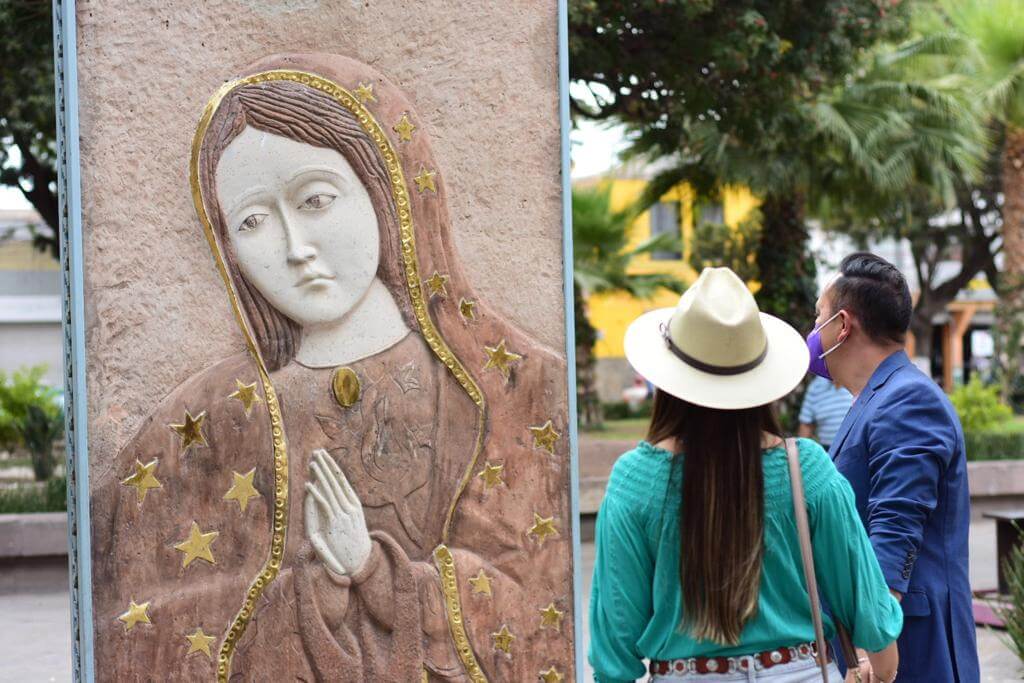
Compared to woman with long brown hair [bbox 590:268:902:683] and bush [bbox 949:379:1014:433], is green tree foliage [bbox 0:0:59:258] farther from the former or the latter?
bush [bbox 949:379:1014:433]

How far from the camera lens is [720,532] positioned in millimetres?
2664

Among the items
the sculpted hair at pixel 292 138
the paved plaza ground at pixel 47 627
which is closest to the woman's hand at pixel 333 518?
the sculpted hair at pixel 292 138

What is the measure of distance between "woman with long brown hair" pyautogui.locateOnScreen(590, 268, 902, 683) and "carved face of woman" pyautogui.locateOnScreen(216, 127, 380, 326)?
62.5 inches

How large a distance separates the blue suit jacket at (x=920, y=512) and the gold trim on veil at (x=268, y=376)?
51.0 inches

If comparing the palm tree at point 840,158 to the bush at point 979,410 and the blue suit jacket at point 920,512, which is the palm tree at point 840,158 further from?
the blue suit jacket at point 920,512

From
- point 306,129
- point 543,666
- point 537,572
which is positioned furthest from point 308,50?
point 543,666

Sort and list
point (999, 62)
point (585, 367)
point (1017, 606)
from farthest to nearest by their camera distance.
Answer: point (585, 367) → point (999, 62) → point (1017, 606)

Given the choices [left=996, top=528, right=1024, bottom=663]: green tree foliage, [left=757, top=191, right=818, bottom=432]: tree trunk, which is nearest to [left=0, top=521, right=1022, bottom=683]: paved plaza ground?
[left=996, top=528, right=1024, bottom=663]: green tree foliage

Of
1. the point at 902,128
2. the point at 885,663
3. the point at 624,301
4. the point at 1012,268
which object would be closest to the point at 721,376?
the point at 885,663

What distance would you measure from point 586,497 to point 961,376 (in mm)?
33014

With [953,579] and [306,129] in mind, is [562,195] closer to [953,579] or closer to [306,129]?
[306,129]

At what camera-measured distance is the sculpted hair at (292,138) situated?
399cm

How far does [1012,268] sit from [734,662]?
18.8 metres

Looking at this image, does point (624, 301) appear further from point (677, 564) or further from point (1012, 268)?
point (677, 564)
